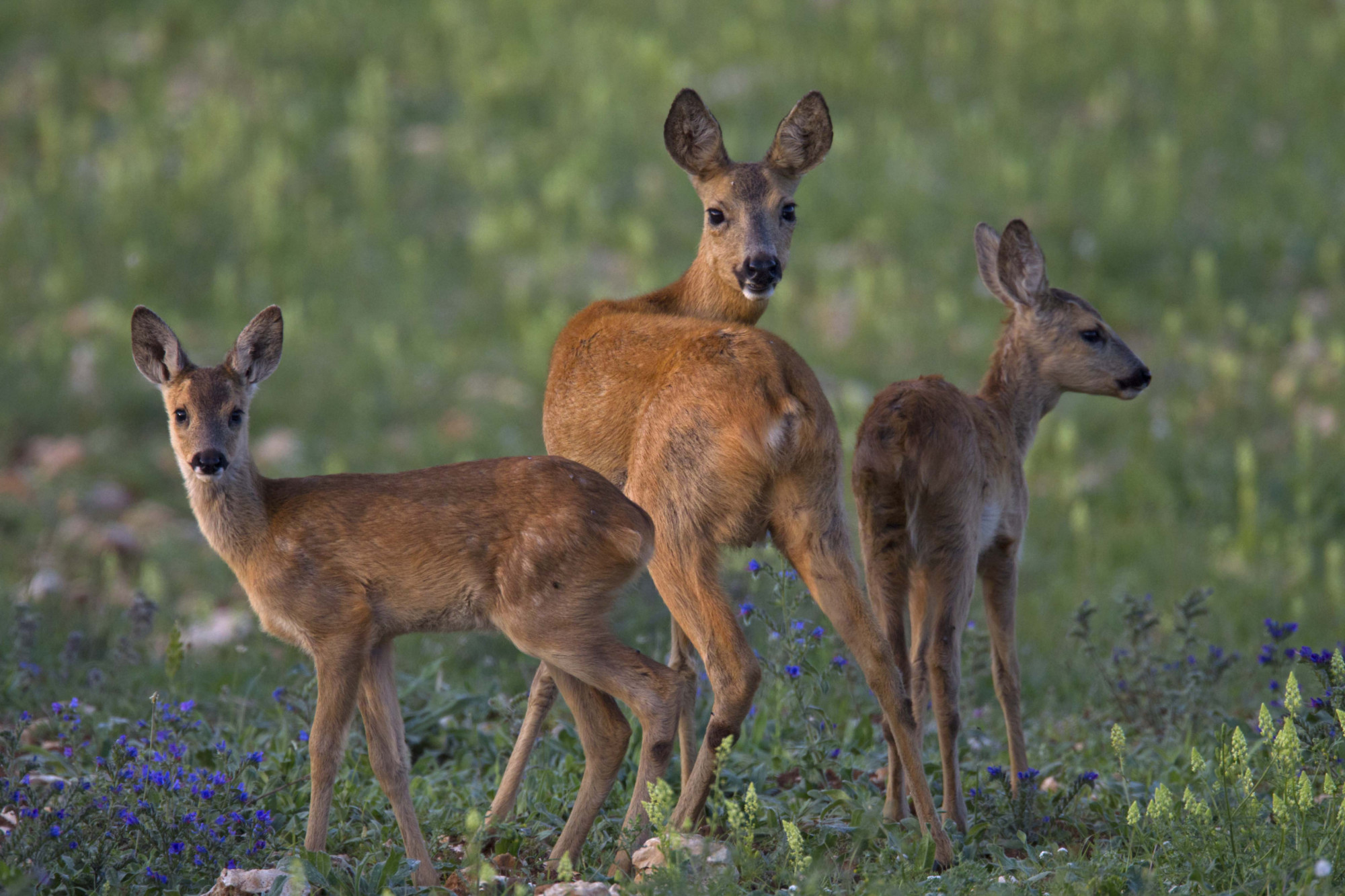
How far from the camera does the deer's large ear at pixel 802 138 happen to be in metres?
6.19

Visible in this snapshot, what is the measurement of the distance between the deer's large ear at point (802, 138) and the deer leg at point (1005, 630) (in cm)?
173

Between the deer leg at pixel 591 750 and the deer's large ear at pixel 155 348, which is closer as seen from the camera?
the deer leg at pixel 591 750

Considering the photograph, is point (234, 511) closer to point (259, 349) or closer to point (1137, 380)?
point (259, 349)

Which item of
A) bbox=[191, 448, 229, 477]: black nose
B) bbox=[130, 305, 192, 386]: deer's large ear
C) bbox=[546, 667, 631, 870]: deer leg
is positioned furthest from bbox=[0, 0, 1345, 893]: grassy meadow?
bbox=[130, 305, 192, 386]: deer's large ear

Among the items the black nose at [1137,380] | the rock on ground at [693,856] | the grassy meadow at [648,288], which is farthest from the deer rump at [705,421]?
the black nose at [1137,380]

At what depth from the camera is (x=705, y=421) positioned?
4992 millimetres

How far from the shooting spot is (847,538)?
5.07 metres

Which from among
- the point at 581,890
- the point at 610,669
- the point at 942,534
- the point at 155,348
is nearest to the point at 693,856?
the point at 581,890

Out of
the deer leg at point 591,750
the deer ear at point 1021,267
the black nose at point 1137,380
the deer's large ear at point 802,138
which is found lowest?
the deer leg at point 591,750

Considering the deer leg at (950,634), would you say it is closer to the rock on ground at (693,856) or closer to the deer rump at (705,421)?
the deer rump at (705,421)

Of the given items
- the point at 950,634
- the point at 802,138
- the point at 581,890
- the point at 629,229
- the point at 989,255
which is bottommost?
the point at 581,890

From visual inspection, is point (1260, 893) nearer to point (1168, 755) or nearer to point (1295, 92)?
point (1168, 755)

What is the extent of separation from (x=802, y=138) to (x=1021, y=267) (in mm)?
1195

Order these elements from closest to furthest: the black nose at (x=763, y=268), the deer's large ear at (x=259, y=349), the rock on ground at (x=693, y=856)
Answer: the rock on ground at (x=693, y=856) → the deer's large ear at (x=259, y=349) → the black nose at (x=763, y=268)
